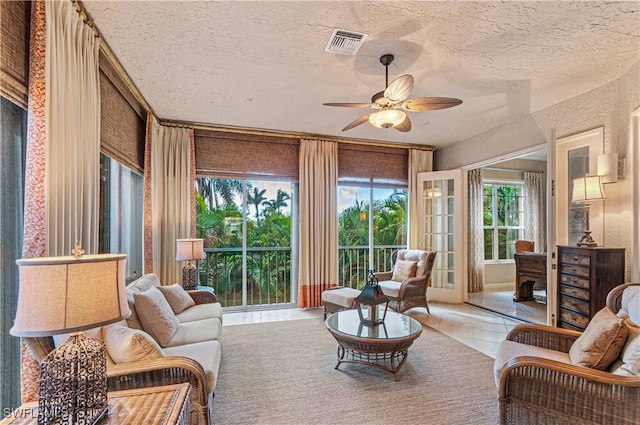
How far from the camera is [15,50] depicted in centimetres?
162

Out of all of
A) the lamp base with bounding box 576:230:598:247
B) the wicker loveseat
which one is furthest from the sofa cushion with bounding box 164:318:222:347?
the lamp base with bounding box 576:230:598:247

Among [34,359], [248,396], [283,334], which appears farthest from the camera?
[283,334]

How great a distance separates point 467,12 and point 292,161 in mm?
3332

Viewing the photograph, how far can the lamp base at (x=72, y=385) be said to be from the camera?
1.19 meters

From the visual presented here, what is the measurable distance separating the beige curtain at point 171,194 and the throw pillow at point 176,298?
1059mm

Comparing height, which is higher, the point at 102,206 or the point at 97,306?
the point at 102,206

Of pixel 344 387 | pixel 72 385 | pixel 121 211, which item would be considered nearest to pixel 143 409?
pixel 72 385

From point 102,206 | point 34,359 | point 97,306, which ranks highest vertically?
point 102,206

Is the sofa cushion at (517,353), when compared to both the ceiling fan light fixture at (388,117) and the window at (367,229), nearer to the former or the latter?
the ceiling fan light fixture at (388,117)

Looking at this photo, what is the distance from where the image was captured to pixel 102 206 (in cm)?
285

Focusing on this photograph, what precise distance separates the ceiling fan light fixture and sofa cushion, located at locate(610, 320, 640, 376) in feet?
6.73

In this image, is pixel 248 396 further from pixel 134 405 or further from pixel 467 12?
pixel 467 12

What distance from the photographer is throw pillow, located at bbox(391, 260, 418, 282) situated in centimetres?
468

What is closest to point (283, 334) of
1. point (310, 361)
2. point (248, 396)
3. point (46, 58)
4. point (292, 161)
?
point (310, 361)
